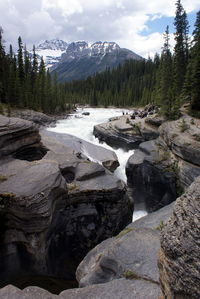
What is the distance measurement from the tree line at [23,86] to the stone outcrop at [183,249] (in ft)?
136

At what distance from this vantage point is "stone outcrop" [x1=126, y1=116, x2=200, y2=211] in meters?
18.0

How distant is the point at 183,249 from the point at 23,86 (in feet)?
166

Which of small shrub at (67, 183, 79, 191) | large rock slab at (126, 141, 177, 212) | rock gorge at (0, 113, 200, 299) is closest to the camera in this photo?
rock gorge at (0, 113, 200, 299)

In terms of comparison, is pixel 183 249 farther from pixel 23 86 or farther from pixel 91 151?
pixel 23 86

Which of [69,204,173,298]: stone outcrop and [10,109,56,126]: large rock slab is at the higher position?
[69,204,173,298]: stone outcrop

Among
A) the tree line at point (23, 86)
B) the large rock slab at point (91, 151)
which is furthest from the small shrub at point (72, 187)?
the tree line at point (23, 86)

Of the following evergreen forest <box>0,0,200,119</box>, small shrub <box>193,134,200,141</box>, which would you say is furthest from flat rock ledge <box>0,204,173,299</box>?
evergreen forest <box>0,0,200,119</box>

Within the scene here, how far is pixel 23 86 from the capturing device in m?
48.2

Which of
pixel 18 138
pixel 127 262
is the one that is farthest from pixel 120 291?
pixel 18 138

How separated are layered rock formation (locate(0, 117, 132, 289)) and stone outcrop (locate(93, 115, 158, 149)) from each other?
53.2 ft

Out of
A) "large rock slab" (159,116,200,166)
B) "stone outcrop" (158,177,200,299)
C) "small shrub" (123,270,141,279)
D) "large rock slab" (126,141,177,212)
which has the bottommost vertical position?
"large rock slab" (126,141,177,212)

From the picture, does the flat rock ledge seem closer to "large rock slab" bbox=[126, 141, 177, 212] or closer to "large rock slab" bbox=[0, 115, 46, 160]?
"large rock slab" bbox=[0, 115, 46, 160]

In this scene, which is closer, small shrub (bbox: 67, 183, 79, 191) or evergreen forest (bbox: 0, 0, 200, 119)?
small shrub (bbox: 67, 183, 79, 191)

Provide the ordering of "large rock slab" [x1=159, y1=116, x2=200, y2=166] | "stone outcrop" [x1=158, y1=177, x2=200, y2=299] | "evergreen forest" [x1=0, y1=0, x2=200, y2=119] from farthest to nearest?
"evergreen forest" [x1=0, y1=0, x2=200, y2=119] < "large rock slab" [x1=159, y1=116, x2=200, y2=166] < "stone outcrop" [x1=158, y1=177, x2=200, y2=299]
